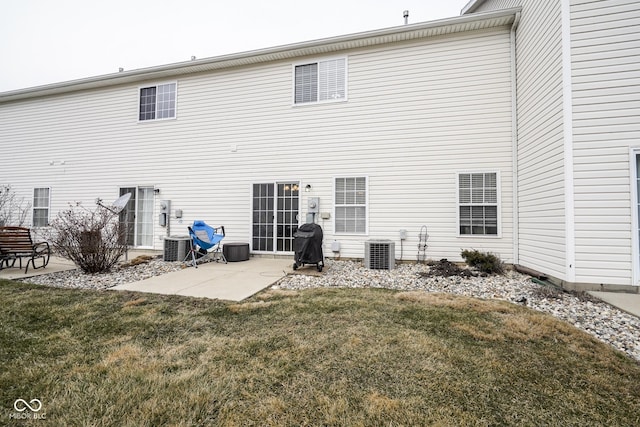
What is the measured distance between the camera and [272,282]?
17.1 ft

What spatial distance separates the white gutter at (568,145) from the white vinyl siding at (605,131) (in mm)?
69

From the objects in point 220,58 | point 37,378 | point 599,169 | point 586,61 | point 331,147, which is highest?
point 220,58

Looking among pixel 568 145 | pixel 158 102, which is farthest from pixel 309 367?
pixel 158 102

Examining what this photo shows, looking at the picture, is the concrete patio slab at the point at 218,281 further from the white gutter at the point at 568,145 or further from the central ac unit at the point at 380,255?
the white gutter at the point at 568,145

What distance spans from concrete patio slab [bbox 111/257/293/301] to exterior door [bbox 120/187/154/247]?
136 inches

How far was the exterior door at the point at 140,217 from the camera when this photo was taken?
29.7ft

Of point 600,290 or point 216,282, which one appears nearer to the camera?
point 600,290

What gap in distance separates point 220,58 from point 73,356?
7958 mm

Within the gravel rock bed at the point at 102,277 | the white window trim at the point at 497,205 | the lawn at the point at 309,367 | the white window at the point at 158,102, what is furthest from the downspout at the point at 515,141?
the white window at the point at 158,102

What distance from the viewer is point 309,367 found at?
90.7 inches

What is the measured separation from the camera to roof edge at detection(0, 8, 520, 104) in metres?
6.54

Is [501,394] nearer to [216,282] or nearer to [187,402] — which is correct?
[187,402]

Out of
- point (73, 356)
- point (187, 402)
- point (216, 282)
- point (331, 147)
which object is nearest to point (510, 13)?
point (331, 147)

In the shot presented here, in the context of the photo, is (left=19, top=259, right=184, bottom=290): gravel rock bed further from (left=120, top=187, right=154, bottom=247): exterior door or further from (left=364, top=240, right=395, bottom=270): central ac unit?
(left=364, top=240, right=395, bottom=270): central ac unit
